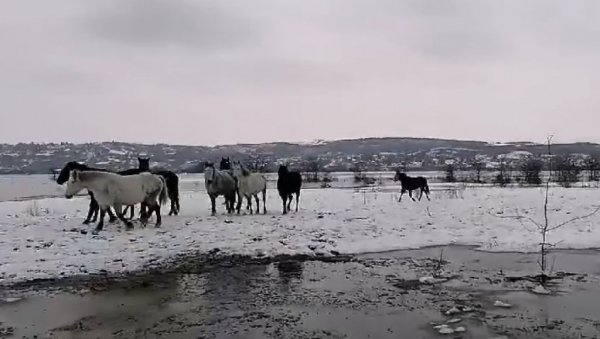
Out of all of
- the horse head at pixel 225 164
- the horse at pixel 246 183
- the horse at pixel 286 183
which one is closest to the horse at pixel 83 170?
the horse at pixel 246 183

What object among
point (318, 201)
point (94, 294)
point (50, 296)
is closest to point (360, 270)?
point (94, 294)

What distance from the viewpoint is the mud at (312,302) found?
22.0 ft

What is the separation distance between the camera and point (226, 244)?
12.8 metres

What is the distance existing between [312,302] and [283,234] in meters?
5.90

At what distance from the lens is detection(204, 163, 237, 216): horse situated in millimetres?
18328

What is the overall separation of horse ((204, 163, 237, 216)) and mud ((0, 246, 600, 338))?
720 cm

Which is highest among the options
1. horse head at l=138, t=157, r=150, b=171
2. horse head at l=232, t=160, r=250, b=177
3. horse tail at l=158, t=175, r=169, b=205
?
horse head at l=138, t=157, r=150, b=171

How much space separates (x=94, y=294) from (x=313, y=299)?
3.50m

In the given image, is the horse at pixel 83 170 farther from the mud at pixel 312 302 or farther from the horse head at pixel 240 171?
the mud at pixel 312 302

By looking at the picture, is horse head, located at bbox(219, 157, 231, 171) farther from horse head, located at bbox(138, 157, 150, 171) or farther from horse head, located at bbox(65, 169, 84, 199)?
horse head, located at bbox(65, 169, 84, 199)

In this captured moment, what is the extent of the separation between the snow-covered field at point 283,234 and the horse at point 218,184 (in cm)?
88

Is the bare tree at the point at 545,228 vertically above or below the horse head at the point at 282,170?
below

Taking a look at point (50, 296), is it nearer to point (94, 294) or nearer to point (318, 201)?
point (94, 294)

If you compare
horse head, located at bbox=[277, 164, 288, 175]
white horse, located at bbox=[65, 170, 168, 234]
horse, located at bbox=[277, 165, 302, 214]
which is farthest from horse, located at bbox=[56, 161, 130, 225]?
horse head, located at bbox=[277, 164, 288, 175]
